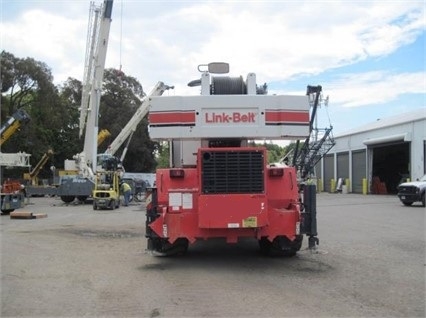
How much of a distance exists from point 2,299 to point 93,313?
5.05 ft

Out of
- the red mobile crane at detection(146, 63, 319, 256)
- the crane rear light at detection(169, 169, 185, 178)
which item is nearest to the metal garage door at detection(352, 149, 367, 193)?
the red mobile crane at detection(146, 63, 319, 256)

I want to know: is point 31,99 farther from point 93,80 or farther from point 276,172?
point 276,172

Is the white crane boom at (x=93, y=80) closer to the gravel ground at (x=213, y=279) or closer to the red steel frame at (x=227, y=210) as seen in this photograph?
the gravel ground at (x=213, y=279)

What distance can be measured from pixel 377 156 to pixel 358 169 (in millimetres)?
2250

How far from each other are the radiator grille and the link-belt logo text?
632 millimetres

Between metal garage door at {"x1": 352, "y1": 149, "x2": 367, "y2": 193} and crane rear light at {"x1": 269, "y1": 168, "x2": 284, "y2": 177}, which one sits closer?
crane rear light at {"x1": 269, "y1": 168, "x2": 284, "y2": 177}

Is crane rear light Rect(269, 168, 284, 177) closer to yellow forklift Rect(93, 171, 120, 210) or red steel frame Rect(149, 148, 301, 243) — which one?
red steel frame Rect(149, 148, 301, 243)

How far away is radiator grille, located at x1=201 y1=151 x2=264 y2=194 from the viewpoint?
9.12 metres

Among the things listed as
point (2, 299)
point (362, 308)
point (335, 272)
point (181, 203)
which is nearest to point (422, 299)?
point (362, 308)

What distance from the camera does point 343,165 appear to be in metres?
55.2

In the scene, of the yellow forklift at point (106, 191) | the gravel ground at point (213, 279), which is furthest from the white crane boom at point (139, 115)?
the gravel ground at point (213, 279)

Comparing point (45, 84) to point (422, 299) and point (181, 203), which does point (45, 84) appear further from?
point (422, 299)

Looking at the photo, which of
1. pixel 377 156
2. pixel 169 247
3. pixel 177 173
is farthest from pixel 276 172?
pixel 377 156

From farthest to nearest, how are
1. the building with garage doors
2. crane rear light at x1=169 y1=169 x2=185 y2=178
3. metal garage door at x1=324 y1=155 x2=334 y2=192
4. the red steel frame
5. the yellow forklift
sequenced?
metal garage door at x1=324 y1=155 x2=334 y2=192, the building with garage doors, the yellow forklift, crane rear light at x1=169 y1=169 x2=185 y2=178, the red steel frame
